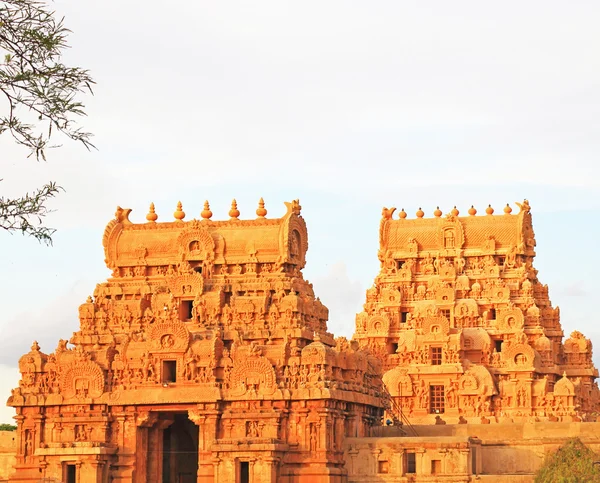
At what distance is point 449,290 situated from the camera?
99.2 meters

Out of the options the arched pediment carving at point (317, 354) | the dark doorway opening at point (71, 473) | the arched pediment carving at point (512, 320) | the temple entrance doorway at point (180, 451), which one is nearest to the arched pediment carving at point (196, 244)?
the temple entrance doorway at point (180, 451)

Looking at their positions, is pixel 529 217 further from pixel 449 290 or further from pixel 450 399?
pixel 450 399

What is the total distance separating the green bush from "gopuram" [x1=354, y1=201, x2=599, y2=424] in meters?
23.4

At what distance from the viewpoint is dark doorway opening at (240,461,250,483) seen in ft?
232

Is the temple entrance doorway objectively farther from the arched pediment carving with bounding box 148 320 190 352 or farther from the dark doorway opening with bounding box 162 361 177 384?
the arched pediment carving with bounding box 148 320 190 352

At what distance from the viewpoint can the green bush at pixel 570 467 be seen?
209ft

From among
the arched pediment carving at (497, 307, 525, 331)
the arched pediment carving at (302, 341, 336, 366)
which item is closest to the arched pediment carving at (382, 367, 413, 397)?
the arched pediment carving at (497, 307, 525, 331)

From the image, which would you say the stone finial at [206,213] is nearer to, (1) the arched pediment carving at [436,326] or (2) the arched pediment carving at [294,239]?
(2) the arched pediment carving at [294,239]

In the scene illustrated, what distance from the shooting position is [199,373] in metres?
73.3

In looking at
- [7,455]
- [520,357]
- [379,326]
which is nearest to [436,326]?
[379,326]

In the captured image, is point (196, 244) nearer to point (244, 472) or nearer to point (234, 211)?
point (234, 211)

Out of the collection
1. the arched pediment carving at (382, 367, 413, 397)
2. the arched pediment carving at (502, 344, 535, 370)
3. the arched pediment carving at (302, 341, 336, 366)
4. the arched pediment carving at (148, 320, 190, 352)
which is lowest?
the arched pediment carving at (302, 341, 336, 366)

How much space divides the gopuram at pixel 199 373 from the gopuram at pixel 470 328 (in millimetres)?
13369

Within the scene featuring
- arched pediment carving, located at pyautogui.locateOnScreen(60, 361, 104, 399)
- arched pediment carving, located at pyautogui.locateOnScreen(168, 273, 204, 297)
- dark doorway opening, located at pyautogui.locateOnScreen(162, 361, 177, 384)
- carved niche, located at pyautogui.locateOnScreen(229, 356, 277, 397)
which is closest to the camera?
carved niche, located at pyautogui.locateOnScreen(229, 356, 277, 397)
